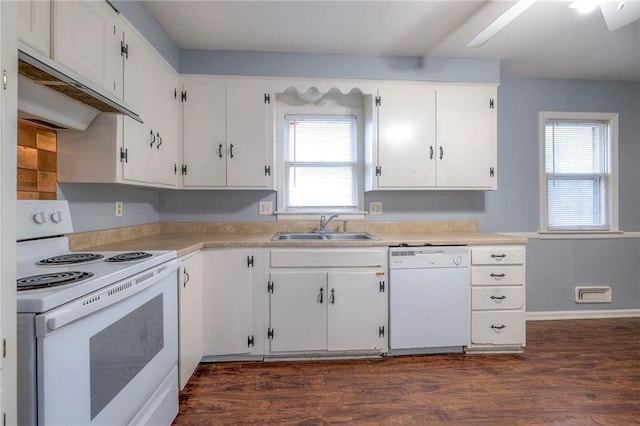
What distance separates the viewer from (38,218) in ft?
4.52

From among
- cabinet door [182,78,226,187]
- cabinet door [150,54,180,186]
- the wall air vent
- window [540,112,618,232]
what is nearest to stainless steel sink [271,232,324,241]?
cabinet door [182,78,226,187]

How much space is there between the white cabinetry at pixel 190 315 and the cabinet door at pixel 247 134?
0.76 m

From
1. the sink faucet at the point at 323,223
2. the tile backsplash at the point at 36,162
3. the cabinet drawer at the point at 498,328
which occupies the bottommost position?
the cabinet drawer at the point at 498,328

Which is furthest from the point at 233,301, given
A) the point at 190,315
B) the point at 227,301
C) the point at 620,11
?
the point at 620,11

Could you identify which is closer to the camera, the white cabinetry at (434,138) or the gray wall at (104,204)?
the gray wall at (104,204)

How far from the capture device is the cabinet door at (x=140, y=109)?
5.73 feet

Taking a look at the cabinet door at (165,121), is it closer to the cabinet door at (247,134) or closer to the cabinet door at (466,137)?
the cabinet door at (247,134)

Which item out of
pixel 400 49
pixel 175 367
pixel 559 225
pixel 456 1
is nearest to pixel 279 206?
pixel 175 367

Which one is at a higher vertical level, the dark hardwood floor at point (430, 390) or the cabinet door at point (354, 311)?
the cabinet door at point (354, 311)

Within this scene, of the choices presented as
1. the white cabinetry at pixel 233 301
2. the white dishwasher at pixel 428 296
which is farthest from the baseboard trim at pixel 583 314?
the white cabinetry at pixel 233 301

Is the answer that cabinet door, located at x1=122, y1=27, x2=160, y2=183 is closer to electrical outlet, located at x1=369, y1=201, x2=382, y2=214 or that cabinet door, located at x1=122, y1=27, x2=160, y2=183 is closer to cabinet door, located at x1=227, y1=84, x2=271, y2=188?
cabinet door, located at x1=227, y1=84, x2=271, y2=188

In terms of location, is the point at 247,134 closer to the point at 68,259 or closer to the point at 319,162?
the point at 319,162

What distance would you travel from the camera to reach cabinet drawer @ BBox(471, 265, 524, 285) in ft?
7.46

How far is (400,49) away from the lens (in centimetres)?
252
